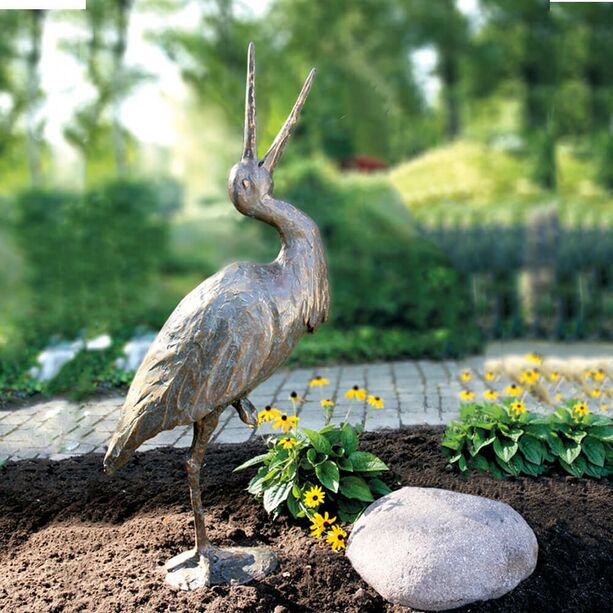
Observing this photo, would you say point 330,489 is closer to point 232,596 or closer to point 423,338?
point 232,596

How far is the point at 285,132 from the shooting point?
8.81 feet

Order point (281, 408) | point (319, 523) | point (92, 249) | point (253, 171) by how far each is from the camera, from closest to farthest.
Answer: point (253, 171)
point (319, 523)
point (281, 408)
point (92, 249)

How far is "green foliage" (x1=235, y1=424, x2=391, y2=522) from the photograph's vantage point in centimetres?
321

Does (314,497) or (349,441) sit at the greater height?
(349,441)

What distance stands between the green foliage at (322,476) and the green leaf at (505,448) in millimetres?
649

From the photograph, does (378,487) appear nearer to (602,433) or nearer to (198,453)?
(198,453)

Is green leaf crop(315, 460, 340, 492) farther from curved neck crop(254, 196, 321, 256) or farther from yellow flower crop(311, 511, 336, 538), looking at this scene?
curved neck crop(254, 196, 321, 256)

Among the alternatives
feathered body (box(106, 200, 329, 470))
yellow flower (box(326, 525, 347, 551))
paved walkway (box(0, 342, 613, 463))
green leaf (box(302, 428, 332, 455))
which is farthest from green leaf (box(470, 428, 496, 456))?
feathered body (box(106, 200, 329, 470))

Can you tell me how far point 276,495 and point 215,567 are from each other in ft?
1.55

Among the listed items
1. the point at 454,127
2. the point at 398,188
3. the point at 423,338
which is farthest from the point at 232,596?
the point at 454,127

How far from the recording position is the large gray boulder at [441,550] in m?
2.71

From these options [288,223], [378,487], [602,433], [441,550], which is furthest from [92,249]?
[441,550]

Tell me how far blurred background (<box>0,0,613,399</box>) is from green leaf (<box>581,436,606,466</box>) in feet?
12.3

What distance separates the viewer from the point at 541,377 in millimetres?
6059
